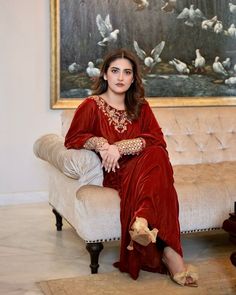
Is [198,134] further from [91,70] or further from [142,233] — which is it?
[142,233]

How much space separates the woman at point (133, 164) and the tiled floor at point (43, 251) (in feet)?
1.04

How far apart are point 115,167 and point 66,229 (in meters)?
1.05

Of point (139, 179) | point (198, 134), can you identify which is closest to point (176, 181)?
point (139, 179)

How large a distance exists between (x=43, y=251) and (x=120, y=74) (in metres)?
1.26

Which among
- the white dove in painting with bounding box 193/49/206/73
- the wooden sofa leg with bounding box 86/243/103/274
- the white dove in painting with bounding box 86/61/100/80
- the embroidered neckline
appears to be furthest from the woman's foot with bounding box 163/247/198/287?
the white dove in painting with bounding box 193/49/206/73

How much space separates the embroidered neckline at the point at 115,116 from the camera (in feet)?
10.7

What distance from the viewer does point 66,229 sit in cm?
402

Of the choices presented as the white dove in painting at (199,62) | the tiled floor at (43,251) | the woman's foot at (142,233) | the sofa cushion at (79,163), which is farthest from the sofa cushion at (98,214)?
the white dove in painting at (199,62)

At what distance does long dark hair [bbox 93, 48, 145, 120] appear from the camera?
328 cm

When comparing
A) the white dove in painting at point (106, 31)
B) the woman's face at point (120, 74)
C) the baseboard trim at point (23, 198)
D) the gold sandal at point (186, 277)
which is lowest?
the baseboard trim at point (23, 198)

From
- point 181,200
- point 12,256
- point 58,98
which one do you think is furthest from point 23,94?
point 181,200

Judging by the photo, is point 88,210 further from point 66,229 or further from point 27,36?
point 27,36

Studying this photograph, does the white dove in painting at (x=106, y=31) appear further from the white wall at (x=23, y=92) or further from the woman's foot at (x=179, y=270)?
the woman's foot at (x=179, y=270)

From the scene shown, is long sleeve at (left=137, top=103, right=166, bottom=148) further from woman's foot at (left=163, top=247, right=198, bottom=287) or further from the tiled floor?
the tiled floor
